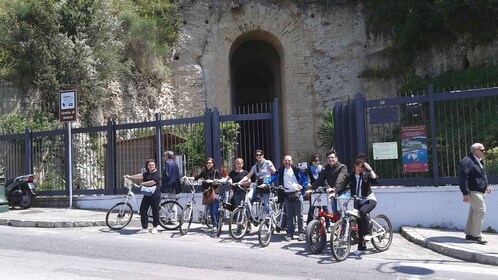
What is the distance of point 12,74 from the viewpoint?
16.8m

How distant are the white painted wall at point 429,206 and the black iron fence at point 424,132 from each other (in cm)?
26

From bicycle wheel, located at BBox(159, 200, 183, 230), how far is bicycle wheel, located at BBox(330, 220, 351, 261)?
4.41 meters

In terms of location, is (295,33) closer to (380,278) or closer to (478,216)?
(478,216)

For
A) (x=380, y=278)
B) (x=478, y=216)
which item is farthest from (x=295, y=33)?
(x=380, y=278)

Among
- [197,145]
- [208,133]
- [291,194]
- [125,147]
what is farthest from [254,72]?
[291,194]

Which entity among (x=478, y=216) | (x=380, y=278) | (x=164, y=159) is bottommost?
(x=380, y=278)

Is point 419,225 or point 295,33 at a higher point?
point 295,33

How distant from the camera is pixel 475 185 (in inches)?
332

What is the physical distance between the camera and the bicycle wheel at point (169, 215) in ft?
35.8

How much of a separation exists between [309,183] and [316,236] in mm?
2156

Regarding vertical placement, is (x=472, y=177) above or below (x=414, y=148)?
below

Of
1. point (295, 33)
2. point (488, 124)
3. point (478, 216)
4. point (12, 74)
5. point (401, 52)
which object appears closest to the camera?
point (478, 216)

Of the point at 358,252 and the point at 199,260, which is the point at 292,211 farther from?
the point at 199,260

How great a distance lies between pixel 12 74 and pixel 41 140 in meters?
3.26
